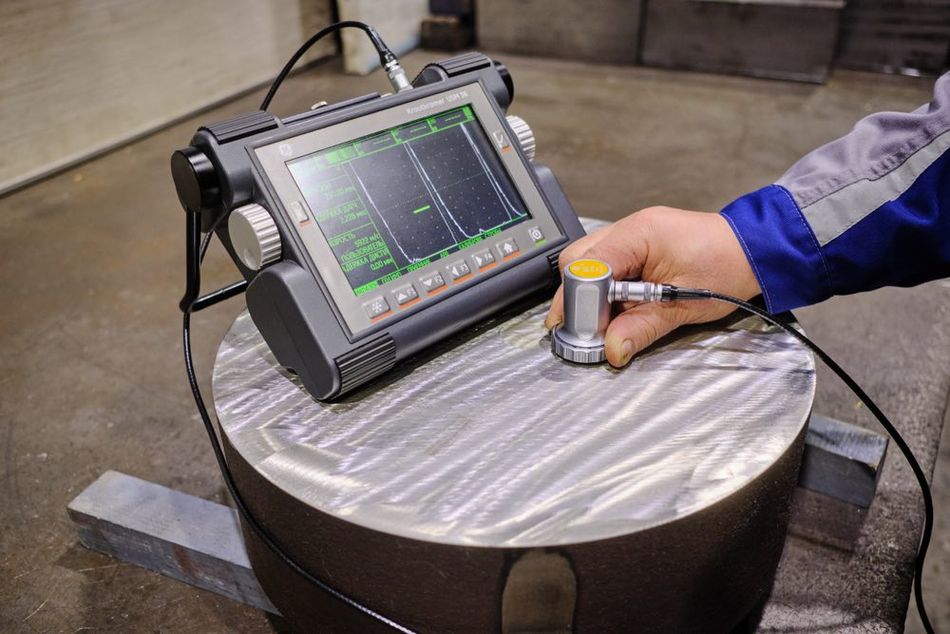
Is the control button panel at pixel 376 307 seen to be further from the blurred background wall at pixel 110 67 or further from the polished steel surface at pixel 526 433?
the blurred background wall at pixel 110 67

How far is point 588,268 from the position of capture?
32.5 inches

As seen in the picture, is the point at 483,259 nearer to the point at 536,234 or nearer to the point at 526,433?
the point at 536,234

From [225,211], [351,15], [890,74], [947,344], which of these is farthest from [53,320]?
[890,74]

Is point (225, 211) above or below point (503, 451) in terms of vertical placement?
above

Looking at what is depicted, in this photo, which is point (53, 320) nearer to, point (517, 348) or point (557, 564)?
point (517, 348)

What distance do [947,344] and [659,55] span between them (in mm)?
2355

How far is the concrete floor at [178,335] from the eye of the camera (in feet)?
3.56

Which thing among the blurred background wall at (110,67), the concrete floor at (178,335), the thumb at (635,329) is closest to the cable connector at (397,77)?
the thumb at (635,329)

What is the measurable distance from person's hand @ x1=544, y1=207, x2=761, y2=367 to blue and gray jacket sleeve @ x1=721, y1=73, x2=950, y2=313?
0.07 feet

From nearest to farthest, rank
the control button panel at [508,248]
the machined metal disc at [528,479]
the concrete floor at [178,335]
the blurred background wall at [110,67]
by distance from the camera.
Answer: the machined metal disc at [528,479]
the control button panel at [508,248]
the concrete floor at [178,335]
the blurred background wall at [110,67]

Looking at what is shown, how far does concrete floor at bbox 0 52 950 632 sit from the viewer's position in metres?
1.08

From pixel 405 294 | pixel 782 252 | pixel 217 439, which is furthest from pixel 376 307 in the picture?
pixel 782 252

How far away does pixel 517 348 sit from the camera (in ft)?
2.92

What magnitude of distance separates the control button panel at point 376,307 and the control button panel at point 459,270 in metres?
0.09
